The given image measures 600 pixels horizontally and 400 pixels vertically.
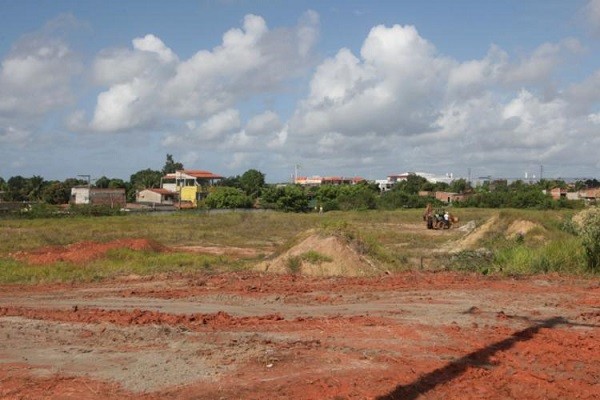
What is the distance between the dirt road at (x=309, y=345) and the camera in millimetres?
7328

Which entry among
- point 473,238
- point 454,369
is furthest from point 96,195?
point 454,369

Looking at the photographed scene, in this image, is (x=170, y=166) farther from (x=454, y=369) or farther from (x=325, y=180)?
(x=454, y=369)

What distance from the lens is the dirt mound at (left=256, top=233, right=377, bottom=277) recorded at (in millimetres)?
19969

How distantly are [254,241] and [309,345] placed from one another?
1258 inches

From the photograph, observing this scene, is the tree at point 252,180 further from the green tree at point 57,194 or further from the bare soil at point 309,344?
the bare soil at point 309,344

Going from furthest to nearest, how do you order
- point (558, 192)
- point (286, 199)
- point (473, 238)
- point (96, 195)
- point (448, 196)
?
point (448, 196)
point (558, 192)
point (96, 195)
point (286, 199)
point (473, 238)

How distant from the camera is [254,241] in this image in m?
40.7

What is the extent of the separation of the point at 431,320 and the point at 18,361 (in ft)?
21.0

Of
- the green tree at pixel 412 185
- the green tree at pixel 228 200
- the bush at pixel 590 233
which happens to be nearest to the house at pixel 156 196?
the green tree at pixel 228 200

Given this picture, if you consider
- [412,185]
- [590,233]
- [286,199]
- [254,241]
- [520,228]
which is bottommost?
[254,241]

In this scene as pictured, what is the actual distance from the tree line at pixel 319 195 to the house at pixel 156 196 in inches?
233

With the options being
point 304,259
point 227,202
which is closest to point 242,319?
point 304,259

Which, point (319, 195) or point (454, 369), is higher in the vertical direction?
point (319, 195)

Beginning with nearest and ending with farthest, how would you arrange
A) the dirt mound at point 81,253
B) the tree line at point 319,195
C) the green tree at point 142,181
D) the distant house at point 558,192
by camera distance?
the dirt mound at point 81,253, the tree line at point 319,195, the distant house at point 558,192, the green tree at point 142,181
